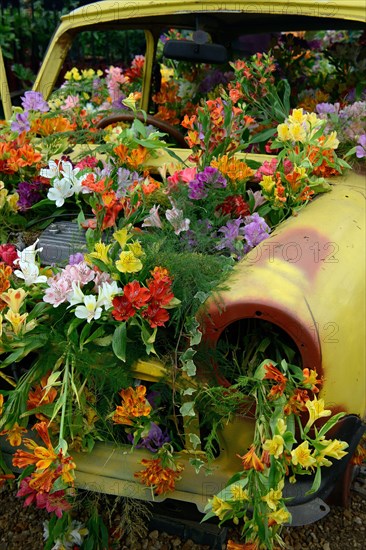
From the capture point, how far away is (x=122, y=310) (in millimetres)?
1826

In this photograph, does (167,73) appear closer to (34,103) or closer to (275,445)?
(34,103)

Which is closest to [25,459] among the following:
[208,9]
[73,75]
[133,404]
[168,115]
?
[133,404]

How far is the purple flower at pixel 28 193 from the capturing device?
259 centimetres

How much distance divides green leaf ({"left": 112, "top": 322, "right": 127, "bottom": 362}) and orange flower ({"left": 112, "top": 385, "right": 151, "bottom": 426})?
138mm

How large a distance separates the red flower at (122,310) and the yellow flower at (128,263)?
88mm

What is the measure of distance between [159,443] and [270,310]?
59cm

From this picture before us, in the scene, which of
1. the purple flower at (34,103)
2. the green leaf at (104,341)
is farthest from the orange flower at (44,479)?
the purple flower at (34,103)

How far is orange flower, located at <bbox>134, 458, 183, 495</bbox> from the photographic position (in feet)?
6.28

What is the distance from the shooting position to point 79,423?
1918 mm

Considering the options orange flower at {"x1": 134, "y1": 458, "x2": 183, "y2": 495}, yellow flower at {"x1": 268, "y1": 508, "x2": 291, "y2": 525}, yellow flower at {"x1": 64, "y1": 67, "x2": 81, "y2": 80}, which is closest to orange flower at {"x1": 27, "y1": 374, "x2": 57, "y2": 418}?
orange flower at {"x1": 134, "y1": 458, "x2": 183, "y2": 495}

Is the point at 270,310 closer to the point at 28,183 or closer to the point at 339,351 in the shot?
the point at 339,351

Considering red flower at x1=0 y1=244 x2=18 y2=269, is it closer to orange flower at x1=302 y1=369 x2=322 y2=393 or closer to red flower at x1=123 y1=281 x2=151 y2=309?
red flower at x1=123 y1=281 x2=151 y2=309

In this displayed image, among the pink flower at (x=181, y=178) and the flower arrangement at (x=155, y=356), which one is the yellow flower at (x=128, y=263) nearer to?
the flower arrangement at (x=155, y=356)

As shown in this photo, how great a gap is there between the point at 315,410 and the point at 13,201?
1456 mm
